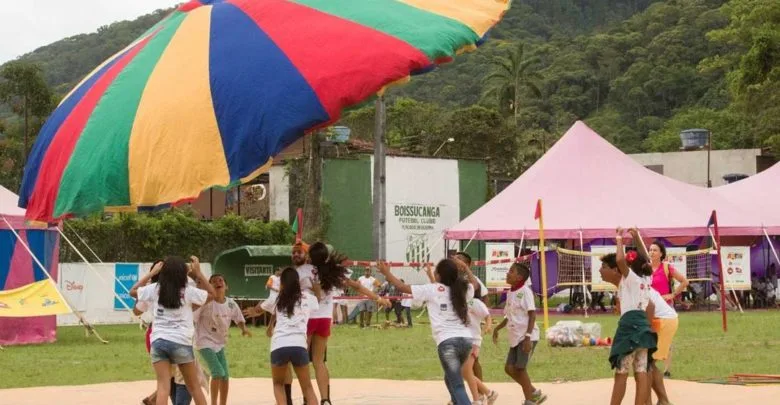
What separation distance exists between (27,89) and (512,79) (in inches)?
1573

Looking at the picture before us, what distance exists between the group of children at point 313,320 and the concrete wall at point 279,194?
3222 centimetres

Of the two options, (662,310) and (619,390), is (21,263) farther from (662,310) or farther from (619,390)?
(619,390)

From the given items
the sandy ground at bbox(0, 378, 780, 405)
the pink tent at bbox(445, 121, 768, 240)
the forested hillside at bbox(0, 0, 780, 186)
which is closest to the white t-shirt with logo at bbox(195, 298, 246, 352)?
the sandy ground at bbox(0, 378, 780, 405)

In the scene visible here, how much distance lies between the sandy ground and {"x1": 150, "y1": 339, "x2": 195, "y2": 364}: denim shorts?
2.83 meters

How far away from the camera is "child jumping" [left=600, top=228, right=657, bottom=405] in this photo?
1144cm

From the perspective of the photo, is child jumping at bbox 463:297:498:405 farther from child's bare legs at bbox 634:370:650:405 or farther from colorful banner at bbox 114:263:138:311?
colorful banner at bbox 114:263:138:311

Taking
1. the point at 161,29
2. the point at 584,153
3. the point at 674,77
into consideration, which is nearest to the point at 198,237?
the point at 584,153

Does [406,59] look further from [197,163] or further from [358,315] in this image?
[358,315]

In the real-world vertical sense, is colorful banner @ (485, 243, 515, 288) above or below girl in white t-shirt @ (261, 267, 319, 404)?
above

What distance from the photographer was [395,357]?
20.9 m

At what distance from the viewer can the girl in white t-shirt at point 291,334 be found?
11.2 meters

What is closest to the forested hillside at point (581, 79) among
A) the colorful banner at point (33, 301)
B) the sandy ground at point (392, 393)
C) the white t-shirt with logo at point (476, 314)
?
the colorful banner at point (33, 301)

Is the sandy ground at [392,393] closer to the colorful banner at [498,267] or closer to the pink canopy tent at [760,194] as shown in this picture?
the colorful banner at [498,267]

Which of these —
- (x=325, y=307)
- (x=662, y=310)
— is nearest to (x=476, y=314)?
(x=325, y=307)
